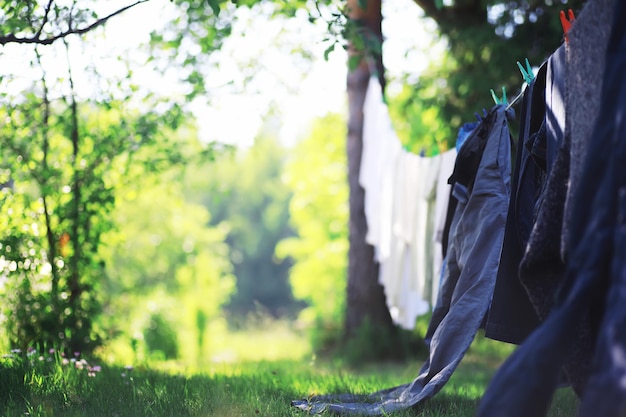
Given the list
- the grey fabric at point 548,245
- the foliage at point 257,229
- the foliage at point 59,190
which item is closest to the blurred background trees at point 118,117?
the foliage at point 59,190

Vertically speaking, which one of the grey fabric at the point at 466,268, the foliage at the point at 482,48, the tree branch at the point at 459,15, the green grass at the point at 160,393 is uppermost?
the tree branch at the point at 459,15

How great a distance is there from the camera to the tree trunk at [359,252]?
20.5ft

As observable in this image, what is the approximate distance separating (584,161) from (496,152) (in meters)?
0.98

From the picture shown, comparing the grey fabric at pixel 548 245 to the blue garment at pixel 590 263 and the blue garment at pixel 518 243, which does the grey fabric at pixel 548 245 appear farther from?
the blue garment at pixel 518 243

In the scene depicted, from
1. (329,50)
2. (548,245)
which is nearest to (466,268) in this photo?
(548,245)

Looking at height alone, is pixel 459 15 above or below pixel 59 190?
above

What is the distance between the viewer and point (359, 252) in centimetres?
625

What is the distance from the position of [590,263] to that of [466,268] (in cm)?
103

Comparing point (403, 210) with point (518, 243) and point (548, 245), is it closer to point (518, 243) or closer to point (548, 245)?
point (518, 243)

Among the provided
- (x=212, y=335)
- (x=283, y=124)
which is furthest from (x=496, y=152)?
(x=212, y=335)

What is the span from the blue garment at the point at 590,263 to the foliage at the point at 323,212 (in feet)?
24.2

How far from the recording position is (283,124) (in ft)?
19.2

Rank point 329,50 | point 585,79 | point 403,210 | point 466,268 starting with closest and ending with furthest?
point 585,79, point 466,268, point 329,50, point 403,210

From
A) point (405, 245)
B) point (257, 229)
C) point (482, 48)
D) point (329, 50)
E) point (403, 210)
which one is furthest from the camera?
point (257, 229)
